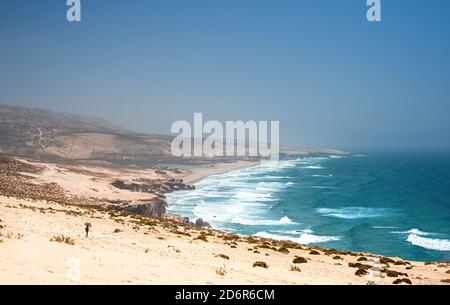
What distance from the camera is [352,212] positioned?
89375 millimetres

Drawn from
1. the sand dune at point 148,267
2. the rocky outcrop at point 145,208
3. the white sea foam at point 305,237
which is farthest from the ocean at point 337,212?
the sand dune at point 148,267

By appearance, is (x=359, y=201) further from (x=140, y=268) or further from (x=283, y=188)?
(x=140, y=268)

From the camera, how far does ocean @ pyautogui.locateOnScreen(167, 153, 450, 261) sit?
6091 centimetres

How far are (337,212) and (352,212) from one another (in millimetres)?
3657

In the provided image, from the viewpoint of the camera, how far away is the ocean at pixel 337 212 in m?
60.9

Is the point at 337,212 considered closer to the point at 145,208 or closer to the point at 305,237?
the point at 305,237

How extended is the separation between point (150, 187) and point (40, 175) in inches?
1481

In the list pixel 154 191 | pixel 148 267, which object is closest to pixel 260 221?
pixel 154 191

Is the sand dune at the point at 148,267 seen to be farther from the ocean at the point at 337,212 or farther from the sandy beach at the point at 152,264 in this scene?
the ocean at the point at 337,212

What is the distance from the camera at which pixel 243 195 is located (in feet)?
370

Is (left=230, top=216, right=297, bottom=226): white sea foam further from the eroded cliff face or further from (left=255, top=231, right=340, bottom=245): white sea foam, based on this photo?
the eroded cliff face

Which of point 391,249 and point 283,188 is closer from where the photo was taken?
point 391,249

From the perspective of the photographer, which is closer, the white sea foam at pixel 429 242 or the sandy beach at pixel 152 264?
the sandy beach at pixel 152 264
